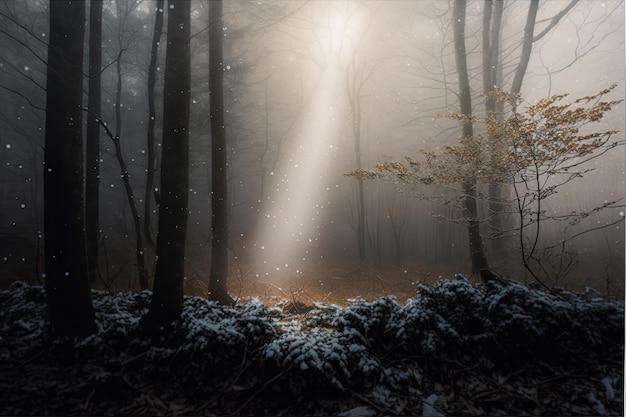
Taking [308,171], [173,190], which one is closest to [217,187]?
[173,190]

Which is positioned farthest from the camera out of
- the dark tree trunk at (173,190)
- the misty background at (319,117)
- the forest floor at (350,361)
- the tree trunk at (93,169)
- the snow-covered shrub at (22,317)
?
the misty background at (319,117)

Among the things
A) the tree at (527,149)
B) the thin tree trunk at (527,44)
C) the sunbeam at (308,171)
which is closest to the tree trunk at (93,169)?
the sunbeam at (308,171)

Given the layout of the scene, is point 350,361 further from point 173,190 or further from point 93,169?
point 93,169

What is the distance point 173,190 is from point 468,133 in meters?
5.53

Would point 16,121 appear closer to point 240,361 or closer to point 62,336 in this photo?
point 62,336

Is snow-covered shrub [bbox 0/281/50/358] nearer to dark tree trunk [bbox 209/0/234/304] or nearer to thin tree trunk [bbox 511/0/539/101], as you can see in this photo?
dark tree trunk [bbox 209/0/234/304]

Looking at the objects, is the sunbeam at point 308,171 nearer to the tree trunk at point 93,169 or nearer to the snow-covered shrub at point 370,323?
the tree trunk at point 93,169

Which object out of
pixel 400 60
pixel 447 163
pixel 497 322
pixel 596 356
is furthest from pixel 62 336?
pixel 400 60

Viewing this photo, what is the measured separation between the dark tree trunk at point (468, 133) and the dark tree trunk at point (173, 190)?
475 cm

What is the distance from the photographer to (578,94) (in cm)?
1015

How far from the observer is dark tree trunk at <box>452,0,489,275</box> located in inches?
239

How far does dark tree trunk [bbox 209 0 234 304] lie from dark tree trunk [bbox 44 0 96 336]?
204 cm

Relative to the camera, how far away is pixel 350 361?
3.79 meters

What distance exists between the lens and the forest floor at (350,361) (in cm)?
347
